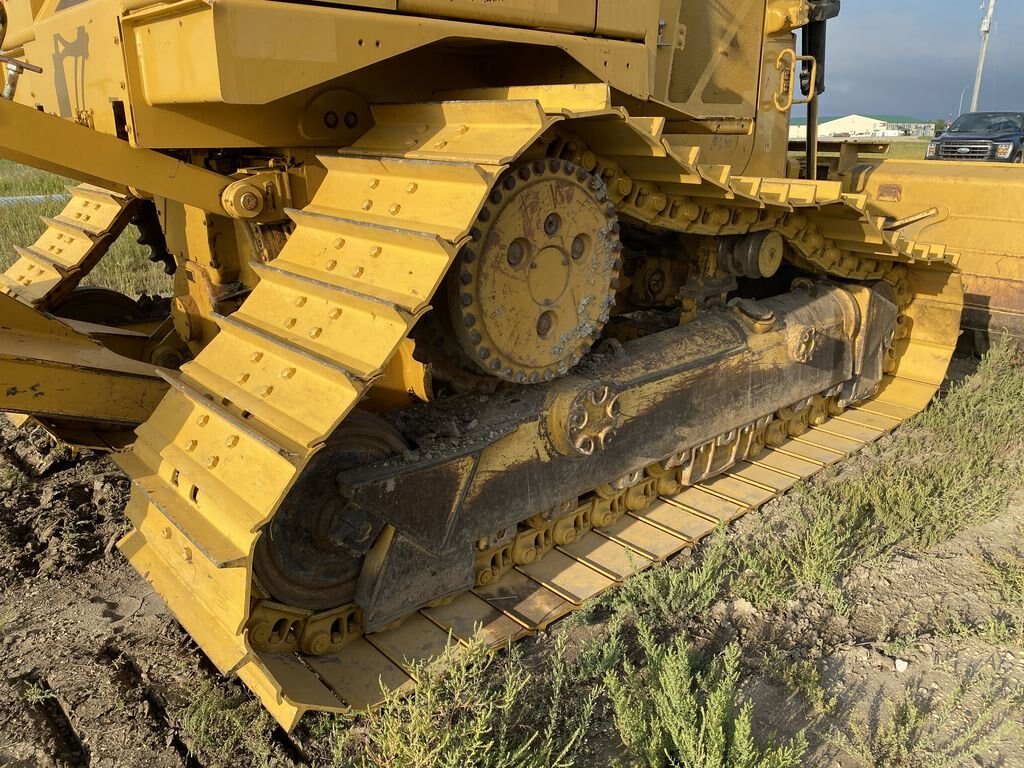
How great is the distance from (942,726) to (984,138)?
2028cm

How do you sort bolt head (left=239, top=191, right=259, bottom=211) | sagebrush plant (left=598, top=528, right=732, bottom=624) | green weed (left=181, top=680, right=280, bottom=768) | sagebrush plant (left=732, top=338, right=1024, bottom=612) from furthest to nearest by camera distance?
sagebrush plant (left=732, top=338, right=1024, bottom=612) → sagebrush plant (left=598, top=528, right=732, bottom=624) → bolt head (left=239, top=191, right=259, bottom=211) → green weed (left=181, top=680, right=280, bottom=768)

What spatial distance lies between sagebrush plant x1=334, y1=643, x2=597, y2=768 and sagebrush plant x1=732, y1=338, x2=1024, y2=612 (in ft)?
3.75

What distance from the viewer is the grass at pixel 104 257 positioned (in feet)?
27.2

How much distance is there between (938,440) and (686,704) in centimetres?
360

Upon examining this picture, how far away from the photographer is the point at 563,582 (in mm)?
3572

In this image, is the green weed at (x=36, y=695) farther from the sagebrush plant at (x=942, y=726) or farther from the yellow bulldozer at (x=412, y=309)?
the sagebrush plant at (x=942, y=726)

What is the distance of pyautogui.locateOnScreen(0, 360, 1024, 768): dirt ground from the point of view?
9.05 feet

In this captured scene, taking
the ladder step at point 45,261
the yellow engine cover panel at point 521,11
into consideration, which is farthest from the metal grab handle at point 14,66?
the ladder step at point 45,261

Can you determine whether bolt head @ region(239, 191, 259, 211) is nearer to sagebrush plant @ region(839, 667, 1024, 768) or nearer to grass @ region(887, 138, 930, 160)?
sagebrush plant @ region(839, 667, 1024, 768)

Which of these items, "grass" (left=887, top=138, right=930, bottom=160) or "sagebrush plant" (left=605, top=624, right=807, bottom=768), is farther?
"grass" (left=887, top=138, right=930, bottom=160)

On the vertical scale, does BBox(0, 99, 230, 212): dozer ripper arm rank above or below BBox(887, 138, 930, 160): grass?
below

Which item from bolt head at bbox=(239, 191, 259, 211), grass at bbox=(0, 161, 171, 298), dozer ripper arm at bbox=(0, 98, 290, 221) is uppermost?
dozer ripper arm at bbox=(0, 98, 290, 221)

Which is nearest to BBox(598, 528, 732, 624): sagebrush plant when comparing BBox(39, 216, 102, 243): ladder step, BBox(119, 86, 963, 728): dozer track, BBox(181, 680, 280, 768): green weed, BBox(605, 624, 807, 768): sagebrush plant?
BBox(119, 86, 963, 728): dozer track

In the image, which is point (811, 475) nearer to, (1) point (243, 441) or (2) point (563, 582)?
(2) point (563, 582)
